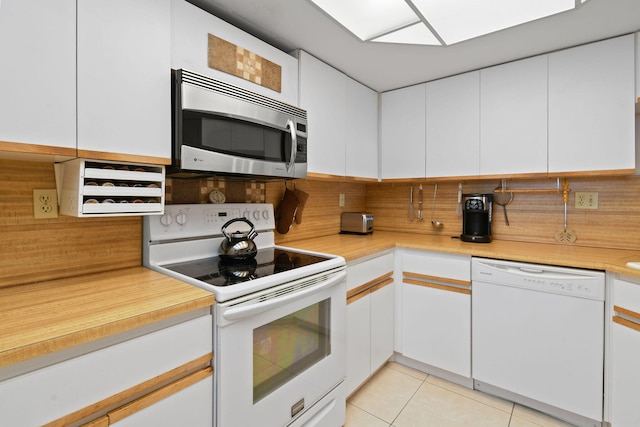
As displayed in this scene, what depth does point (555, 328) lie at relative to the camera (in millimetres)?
1646

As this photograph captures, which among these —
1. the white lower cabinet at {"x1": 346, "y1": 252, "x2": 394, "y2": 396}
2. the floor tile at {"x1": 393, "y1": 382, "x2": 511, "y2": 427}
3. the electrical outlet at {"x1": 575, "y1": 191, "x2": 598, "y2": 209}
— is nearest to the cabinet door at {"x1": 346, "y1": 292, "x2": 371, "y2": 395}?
the white lower cabinet at {"x1": 346, "y1": 252, "x2": 394, "y2": 396}

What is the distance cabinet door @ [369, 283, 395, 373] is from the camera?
6.50 ft

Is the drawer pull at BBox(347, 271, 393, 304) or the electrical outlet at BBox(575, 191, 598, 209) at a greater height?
the electrical outlet at BBox(575, 191, 598, 209)

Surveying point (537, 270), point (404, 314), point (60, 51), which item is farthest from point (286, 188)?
point (537, 270)

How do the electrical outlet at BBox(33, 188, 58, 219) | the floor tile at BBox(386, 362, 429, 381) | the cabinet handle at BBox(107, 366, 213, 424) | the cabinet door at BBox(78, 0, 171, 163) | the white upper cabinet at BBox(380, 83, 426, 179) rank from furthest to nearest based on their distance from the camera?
1. the white upper cabinet at BBox(380, 83, 426, 179)
2. the floor tile at BBox(386, 362, 429, 381)
3. the electrical outlet at BBox(33, 188, 58, 219)
4. the cabinet door at BBox(78, 0, 171, 163)
5. the cabinet handle at BBox(107, 366, 213, 424)

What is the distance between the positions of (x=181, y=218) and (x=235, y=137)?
46cm

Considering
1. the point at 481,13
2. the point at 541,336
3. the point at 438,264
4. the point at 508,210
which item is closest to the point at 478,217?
the point at 508,210

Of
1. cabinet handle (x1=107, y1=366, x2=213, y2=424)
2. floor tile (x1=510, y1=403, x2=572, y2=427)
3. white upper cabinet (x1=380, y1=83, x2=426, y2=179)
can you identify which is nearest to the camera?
cabinet handle (x1=107, y1=366, x2=213, y2=424)

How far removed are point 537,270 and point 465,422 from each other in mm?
905

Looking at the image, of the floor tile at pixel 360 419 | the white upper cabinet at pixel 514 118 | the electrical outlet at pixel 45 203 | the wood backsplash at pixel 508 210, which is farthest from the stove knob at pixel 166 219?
the white upper cabinet at pixel 514 118

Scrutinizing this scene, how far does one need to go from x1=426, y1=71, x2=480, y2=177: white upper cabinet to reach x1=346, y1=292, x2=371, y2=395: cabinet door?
1.14m

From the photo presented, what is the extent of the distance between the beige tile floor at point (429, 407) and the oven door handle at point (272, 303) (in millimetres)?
857

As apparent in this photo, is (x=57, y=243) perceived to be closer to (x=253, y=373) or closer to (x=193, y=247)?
(x=193, y=247)

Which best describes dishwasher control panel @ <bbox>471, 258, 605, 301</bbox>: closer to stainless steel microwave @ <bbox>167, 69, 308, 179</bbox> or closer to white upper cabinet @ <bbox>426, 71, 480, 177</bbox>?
white upper cabinet @ <bbox>426, 71, 480, 177</bbox>
